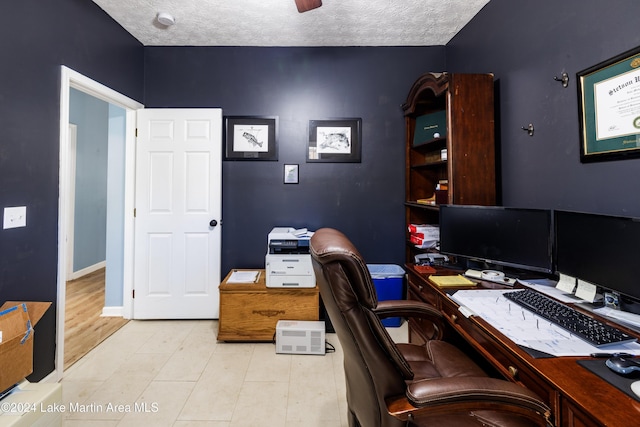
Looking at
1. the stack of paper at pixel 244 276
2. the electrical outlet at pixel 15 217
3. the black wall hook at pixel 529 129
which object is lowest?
the stack of paper at pixel 244 276

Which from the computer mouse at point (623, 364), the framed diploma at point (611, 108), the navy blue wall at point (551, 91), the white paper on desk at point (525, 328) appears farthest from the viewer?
the navy blue wall at point (551, 91)

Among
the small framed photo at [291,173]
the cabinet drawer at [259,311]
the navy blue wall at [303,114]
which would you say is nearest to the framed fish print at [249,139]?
the navy blue wall at [303,114]

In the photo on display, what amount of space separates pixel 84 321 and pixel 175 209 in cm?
144

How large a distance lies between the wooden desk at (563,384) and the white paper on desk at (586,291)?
28cm

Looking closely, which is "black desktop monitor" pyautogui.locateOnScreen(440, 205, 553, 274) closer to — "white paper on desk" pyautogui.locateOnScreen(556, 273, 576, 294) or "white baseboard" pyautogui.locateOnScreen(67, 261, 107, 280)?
"white paper on desk" pyautogui.locateOnScreen(556, 273, 576, 294)

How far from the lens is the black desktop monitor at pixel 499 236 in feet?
5.55

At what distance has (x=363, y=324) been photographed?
0.92m

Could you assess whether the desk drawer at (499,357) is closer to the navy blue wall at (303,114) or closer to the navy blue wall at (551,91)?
the navy blue wall at (551,91)

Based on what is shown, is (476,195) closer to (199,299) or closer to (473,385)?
(473,385)

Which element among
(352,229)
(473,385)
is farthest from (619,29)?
(352,229)

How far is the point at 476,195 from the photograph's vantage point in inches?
90.0

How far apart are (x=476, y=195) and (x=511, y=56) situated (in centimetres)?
102

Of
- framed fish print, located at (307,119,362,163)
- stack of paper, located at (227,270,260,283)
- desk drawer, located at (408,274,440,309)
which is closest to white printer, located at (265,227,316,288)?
stack of paper, located at (227,270,260,283)

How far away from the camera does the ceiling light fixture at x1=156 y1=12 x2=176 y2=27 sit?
2607 mm
